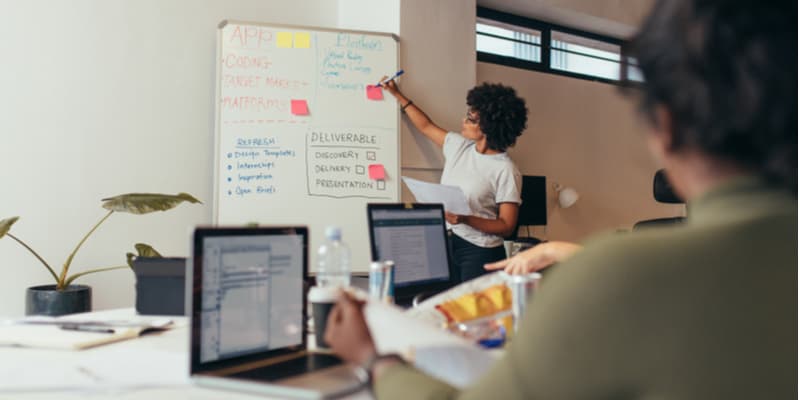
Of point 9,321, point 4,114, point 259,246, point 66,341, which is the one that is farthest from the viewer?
point 4,114

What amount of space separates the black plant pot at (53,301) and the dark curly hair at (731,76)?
106 inches

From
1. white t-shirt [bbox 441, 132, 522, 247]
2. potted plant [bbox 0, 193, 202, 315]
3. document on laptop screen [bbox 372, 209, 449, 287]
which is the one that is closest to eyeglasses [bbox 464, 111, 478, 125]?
white t-shirt [bbox 441, 132, 522, 247]

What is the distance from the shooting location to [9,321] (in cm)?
154

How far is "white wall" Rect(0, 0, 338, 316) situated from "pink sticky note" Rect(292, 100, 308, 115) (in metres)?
0.45

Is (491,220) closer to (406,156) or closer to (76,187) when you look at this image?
(406,156)

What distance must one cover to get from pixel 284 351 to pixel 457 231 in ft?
6.59

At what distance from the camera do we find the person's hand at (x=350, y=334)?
899 mm

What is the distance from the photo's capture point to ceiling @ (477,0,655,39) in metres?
4.31

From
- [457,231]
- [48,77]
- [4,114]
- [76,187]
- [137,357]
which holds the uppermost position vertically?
[48,77]

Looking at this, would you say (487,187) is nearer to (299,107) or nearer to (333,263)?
(299,107)

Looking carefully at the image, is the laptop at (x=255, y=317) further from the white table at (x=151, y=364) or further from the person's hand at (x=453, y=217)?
the person's hand at (x=453, y=217)

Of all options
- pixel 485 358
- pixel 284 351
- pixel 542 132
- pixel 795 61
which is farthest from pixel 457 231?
pixel 795 61

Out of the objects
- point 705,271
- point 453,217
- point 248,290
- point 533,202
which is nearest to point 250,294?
point 248,290

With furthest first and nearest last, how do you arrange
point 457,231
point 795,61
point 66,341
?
1. point 457,231
2. point 66,341
3. point 795,61
